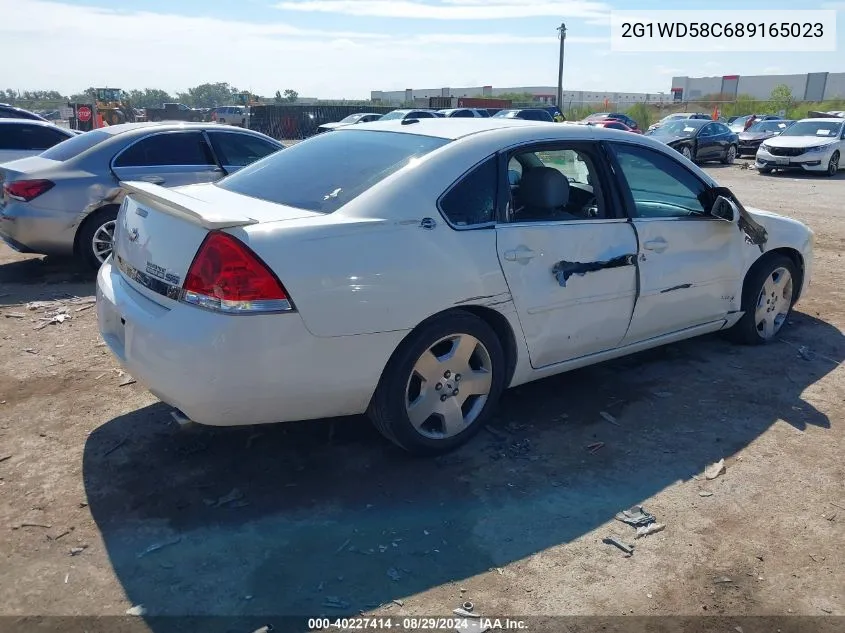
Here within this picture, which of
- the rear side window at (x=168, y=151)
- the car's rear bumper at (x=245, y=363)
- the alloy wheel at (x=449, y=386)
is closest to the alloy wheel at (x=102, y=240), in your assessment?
the rear side window at (x=168, y=151)

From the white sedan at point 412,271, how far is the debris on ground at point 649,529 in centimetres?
100

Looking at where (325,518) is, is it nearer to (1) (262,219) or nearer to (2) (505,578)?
(2) (505,578)

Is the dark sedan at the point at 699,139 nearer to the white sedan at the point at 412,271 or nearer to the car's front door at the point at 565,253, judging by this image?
the white sedan at the point at 412,271

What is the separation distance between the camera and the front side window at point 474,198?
3518 millimetres

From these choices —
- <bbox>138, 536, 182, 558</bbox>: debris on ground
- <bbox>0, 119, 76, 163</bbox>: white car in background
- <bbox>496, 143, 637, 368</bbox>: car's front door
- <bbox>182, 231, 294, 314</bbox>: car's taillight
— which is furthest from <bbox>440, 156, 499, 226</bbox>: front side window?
<bbox>0, 119, 76, 163</bbox>: white car in background

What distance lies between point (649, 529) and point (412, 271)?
155cm

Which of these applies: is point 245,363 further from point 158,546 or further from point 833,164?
point 833,164

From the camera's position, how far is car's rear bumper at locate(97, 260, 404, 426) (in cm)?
294

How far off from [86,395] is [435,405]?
7.36ft

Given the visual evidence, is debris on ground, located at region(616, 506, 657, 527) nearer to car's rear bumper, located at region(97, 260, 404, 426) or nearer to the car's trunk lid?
car's rear bumper, located at region(97, 260, 404, 426)

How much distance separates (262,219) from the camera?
124 inches

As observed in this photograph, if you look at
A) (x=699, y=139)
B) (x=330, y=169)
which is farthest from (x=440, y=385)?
(x=699, y=139)

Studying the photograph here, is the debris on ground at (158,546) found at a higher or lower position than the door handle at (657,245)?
lower

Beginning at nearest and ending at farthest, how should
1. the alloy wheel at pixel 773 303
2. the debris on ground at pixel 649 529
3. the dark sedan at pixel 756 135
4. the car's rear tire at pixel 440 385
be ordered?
the debris on ground at pixel 649 529, the car's rear tire at pixel 440 385, the alloy wheel at pixel 773 303, the dark sedan at pixel 756 135
